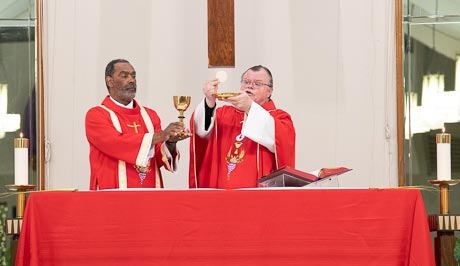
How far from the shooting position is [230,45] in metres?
5.78

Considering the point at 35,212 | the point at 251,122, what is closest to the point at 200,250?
the point at 35,212

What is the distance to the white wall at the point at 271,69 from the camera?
7020mm

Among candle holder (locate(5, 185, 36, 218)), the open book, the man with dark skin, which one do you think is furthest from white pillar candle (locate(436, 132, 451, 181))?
candle holder (locate(5, 185, 36, 218))

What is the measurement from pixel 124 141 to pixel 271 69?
6.92 ft

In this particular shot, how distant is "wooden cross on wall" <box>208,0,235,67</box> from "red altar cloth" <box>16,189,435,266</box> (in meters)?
1.60

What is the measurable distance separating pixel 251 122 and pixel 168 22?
83.5 inches

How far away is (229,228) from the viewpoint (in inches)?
168

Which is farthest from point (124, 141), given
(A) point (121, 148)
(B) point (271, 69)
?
(B) point (271, 69)

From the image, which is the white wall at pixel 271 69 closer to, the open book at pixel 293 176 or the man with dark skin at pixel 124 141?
the man with dark skin at pixel 124 141

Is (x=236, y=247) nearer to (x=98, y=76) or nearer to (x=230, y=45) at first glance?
(x=230, y=45)

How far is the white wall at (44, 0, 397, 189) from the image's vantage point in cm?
702

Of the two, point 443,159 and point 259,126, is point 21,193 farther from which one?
point 443,159

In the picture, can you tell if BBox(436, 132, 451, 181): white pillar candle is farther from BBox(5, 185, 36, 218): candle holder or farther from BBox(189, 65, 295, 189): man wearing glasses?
BBox(5, 185, 36, 218): candle holder

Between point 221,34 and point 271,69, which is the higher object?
point 221,34
